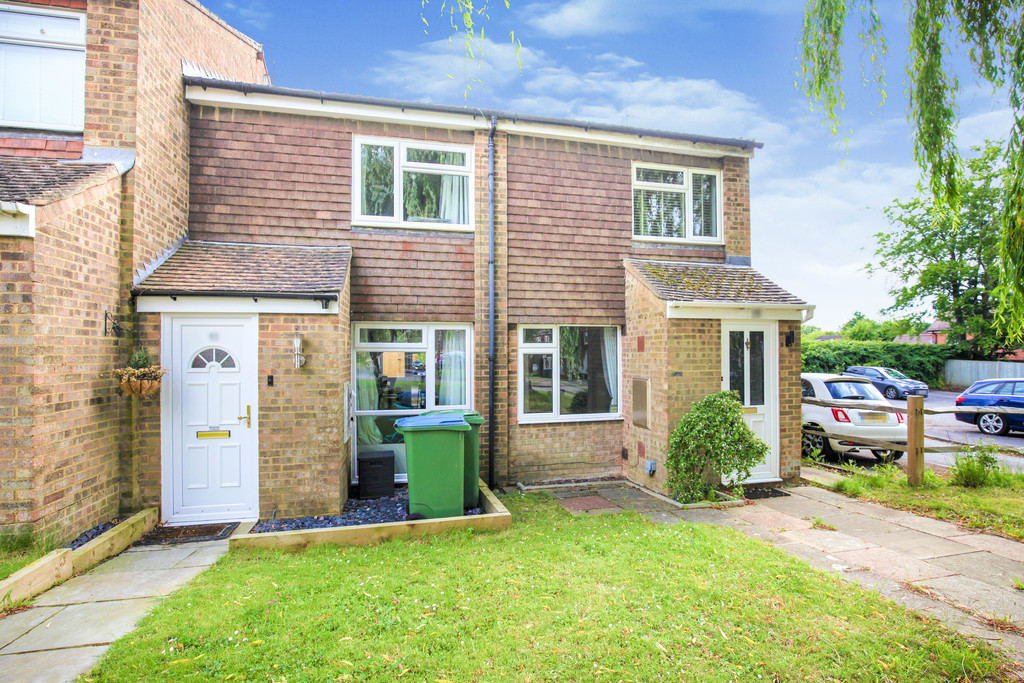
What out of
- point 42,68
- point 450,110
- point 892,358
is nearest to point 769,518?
point 450,110

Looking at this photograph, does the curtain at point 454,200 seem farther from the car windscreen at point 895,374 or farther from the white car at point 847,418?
the car windscreen at point 895,374

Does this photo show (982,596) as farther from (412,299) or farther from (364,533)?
(412,299)

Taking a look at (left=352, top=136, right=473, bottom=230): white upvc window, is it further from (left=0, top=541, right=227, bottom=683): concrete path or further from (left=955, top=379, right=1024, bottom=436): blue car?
(left=955, top=379, right=1024, bottom=436): blue car

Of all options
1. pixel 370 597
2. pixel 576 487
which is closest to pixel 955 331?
pixel 576 487

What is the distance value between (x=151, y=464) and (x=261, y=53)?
365 inches

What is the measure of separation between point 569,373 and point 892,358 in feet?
82.2

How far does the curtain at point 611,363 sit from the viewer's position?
7.97 m

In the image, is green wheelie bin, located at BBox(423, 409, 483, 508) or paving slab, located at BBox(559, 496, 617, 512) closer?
green wheelie bin, located at BBox(423, 409, 483, 508)

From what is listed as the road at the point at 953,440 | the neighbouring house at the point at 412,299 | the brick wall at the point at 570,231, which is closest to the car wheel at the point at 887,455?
the road at the point at 953,440

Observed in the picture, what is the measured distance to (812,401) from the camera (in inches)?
345

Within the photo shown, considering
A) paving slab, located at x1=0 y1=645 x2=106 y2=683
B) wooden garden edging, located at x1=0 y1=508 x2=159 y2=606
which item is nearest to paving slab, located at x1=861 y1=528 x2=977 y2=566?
paving slab, located at x1=0 y1=645 x2=106 y2=683

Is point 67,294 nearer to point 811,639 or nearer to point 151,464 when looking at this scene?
point 151,464

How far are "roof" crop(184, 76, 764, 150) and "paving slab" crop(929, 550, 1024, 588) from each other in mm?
6346

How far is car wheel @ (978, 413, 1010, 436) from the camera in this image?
40.1ft
